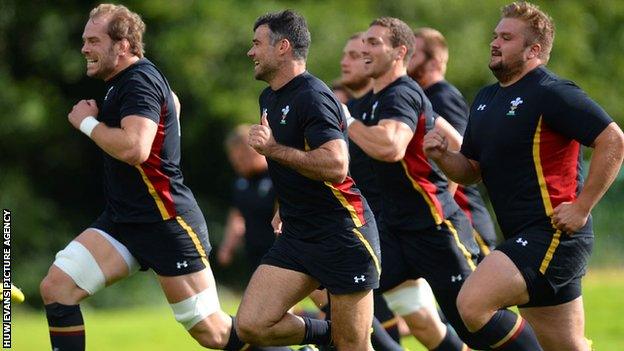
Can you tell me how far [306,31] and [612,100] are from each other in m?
22.1

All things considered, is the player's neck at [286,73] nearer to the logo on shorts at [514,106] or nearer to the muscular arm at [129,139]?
the muscular arm at [129,139]

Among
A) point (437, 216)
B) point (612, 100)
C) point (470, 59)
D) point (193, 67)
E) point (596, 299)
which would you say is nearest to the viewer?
point (437, 216)

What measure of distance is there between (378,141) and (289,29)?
3.27 feet

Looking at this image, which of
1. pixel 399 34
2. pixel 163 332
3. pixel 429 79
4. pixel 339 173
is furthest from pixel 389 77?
pixel 163 332

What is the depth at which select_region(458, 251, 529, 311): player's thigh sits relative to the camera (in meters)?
7.16

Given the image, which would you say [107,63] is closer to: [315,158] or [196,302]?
[196,302]

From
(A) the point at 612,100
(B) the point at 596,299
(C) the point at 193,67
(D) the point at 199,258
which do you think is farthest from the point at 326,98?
(A) the point at 612,100

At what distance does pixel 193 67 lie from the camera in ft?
75.8

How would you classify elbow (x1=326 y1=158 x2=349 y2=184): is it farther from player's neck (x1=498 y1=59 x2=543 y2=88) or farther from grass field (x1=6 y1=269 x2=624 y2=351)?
grass field (x1=6 y1=269 x2=624 y2=351)

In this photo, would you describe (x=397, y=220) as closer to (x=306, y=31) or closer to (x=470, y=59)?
(x=306, y=31)

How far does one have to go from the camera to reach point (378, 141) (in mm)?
8125

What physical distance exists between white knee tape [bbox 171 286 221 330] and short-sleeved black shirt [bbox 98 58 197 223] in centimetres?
52

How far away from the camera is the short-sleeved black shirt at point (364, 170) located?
31.0ft

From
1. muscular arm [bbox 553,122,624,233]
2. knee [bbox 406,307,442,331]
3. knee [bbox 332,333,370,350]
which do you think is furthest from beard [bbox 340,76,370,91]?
muscular arm [bbox 553,122,624,233]
